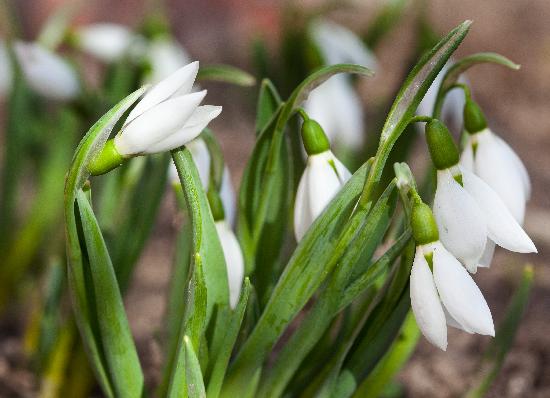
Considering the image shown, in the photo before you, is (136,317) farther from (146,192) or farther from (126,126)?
(126,126)

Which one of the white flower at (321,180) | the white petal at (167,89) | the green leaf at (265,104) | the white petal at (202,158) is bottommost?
the white petal at (202,158)

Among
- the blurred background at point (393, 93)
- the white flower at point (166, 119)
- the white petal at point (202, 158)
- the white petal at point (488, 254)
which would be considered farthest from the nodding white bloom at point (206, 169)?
the blurred background at point (393, 93)

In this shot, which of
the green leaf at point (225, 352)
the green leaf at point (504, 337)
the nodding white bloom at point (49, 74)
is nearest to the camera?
the green leaf at point (225, 352)

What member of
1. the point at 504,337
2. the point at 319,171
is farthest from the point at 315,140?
the point at 504,337

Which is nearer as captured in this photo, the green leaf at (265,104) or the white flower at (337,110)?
the green leaf at (265,104)

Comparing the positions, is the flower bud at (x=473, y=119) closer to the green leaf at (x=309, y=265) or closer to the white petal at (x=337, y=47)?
the green leaf at (x=309, y=265)

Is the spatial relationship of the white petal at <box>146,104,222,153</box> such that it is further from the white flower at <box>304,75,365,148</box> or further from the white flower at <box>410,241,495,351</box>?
the white flower at <box>304,75,365,148</box>

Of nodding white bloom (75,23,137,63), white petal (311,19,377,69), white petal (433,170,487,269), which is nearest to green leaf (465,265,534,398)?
white petal (433,170,487,269)
